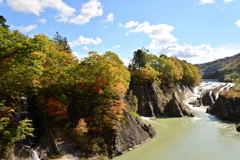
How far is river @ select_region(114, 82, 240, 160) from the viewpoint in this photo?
18781 millimetres

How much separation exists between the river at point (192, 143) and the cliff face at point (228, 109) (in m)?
2.81

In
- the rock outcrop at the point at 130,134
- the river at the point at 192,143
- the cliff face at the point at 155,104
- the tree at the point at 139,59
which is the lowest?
the river at the point at 192,143

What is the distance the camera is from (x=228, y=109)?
116 feet

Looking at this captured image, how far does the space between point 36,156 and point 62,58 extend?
38.3 ft

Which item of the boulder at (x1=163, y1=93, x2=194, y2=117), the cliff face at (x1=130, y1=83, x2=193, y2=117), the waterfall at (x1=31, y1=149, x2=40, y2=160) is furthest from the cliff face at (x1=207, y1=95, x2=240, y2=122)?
the waterfall at (x1=31, y1=149, x2=40, y2=160)

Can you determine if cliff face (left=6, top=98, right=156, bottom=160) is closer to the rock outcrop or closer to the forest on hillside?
the rock outcrop

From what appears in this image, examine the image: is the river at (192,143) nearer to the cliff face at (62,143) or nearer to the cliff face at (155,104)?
the cliff face at (62,143)

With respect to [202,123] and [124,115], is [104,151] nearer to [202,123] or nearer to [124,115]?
[124,115]

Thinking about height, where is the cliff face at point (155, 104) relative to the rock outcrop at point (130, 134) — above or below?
above

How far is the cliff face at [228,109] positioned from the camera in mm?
33875

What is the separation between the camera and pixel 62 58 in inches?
886

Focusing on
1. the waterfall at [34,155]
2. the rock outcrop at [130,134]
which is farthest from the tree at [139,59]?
the waterfall at [34,155]

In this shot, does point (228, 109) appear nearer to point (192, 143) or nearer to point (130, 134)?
point (192, 143)

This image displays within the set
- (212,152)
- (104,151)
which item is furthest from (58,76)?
(212,152)
